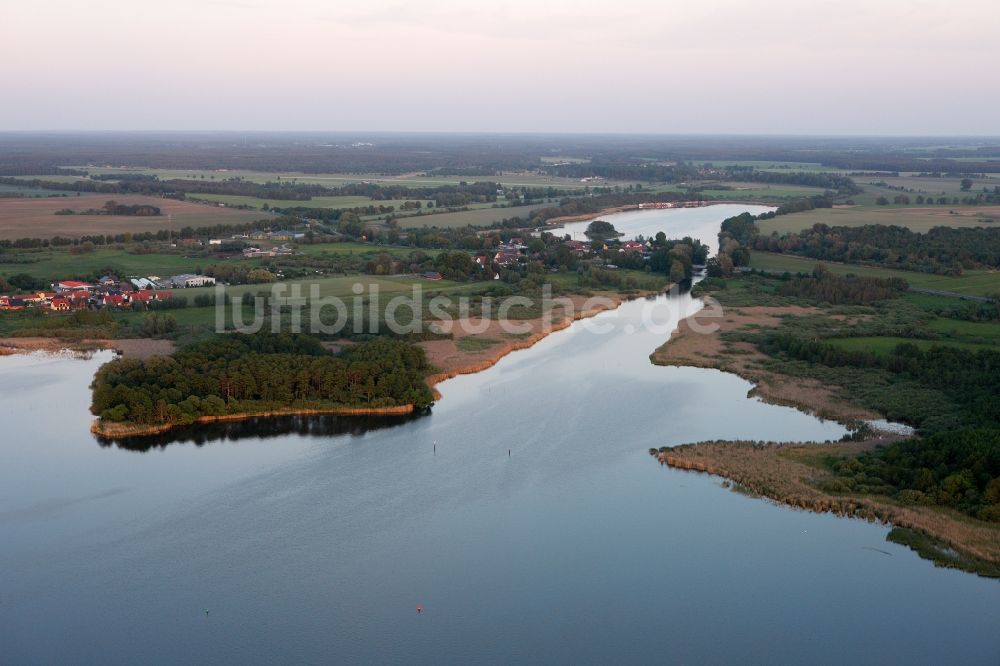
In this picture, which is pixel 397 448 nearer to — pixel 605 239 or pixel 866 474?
pixel 866 474

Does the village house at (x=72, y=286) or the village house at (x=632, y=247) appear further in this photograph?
the village house at (x=632, y=247)

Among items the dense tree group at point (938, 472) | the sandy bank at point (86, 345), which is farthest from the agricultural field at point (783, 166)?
the dense tree group at point (938, 472)

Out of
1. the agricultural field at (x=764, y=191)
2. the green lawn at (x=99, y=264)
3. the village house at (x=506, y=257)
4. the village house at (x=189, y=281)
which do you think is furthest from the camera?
the agricultural field at (x=764, y=191)

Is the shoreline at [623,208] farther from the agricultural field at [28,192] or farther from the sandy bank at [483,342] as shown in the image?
the agricultural field at [28,192]

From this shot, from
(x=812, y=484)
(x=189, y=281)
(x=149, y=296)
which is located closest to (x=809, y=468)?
(x=812, y=484)

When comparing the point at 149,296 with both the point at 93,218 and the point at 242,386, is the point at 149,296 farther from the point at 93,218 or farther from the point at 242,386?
the point at 93,218

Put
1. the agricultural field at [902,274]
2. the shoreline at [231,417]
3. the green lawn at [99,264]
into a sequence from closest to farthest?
the shoreline at [231,417] → the agricultural field at [902,274] → the green lawn at [99,264]
